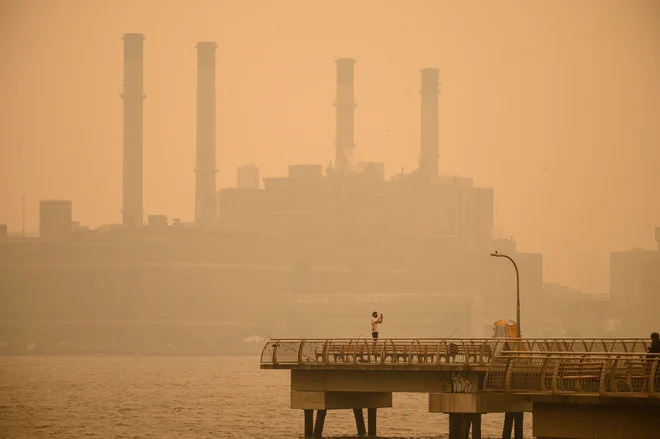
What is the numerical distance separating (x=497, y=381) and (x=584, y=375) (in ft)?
10.1

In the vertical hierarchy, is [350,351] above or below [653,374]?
below

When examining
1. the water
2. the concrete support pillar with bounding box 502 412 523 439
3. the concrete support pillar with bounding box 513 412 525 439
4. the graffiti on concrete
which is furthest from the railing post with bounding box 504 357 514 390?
the water

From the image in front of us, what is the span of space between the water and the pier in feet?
38.4

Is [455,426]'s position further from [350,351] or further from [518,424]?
[518,424]

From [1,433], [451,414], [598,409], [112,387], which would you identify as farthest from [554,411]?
[112,387]

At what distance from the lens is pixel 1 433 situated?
98375mm

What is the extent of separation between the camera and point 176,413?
118 metres

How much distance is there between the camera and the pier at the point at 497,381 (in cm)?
4806

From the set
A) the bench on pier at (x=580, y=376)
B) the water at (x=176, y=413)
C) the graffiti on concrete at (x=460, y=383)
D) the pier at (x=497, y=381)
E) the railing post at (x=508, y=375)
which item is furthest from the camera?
the water at (x=176, y=413)

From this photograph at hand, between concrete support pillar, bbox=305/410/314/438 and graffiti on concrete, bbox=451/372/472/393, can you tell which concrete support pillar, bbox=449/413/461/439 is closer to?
graffiti on concrete, bbox=451/372/472/393

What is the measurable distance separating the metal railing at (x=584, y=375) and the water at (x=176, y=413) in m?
38.8

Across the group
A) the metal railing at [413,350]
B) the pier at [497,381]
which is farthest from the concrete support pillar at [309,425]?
the metal railing at [413,350]

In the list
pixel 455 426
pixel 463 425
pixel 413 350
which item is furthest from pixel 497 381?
pixel 413 350

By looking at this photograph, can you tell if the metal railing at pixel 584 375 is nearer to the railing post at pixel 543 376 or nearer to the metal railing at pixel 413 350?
the railing post at pixel 543 376
